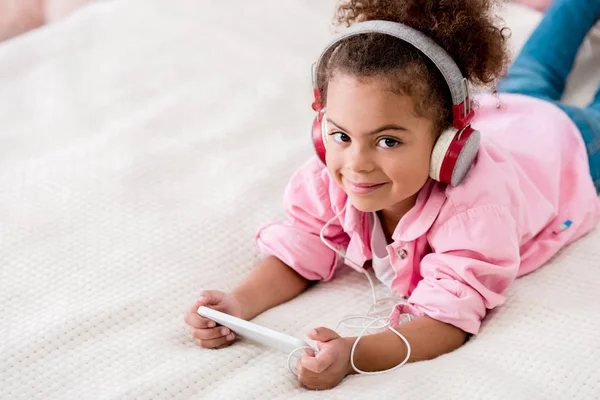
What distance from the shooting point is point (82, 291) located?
46.6 inches

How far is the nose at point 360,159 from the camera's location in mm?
1026

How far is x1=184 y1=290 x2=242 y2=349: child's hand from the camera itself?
42.6 inches

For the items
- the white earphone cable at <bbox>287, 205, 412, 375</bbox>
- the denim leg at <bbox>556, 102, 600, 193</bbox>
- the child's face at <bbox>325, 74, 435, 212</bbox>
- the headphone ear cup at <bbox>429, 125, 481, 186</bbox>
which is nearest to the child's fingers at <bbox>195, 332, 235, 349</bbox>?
the white earphone cable at <bbox>287, 205, 412, 375</bbox>

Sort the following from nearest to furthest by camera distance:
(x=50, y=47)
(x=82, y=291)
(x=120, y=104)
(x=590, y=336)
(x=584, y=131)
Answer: (x=590, y=336), (x=82, y=291), (x=584, y=131), (x=120, y=104), (x=50, y=47)

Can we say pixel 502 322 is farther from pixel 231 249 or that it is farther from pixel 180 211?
pixel 180 211

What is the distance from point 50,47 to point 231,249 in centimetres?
87

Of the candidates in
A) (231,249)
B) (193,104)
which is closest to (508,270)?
(231,249)

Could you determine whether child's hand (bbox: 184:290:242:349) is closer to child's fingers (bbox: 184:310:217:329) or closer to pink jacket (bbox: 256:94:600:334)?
child's fingers (bbox: 184:310:217:329)

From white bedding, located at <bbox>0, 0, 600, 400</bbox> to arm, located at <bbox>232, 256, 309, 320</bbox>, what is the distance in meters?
0.02

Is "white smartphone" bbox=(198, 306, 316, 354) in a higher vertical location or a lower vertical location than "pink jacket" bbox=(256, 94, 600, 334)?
lower

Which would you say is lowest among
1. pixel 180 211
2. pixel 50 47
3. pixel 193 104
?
pixel 180 211

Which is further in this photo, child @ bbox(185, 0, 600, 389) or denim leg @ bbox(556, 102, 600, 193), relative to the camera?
denim leg @ bbox(556, 102, 600, 193)

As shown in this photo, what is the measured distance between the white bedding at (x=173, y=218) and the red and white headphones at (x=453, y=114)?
0.24m

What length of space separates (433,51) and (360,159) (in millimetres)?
170
